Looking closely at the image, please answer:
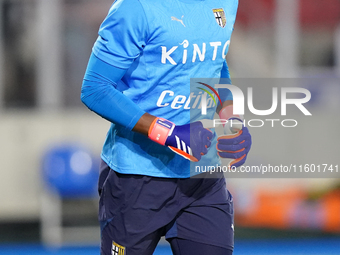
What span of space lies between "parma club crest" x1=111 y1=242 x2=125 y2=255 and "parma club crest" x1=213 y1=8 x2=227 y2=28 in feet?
2.73

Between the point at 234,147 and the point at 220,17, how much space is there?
1.50 feet

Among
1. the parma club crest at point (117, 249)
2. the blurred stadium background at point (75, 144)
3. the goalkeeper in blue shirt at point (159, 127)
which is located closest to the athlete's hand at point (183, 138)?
the goalkeeper in blue shirt at point (159, 127)

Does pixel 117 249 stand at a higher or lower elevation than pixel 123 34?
lower

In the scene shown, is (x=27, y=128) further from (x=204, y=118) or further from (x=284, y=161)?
(x=204, y=118)

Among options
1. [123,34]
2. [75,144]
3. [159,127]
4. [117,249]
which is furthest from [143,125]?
[75,144]

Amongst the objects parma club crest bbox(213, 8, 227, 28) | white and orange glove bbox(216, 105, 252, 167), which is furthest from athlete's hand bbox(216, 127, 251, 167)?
parma club crest bbox(213, 8, 227, 28)

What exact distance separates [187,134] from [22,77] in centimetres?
342

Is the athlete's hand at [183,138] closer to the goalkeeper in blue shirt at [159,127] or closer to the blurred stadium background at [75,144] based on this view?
the goalkeeper in blue shirt at [159,127]

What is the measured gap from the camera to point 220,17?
1.75 metres

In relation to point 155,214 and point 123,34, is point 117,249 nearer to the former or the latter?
point 155,214

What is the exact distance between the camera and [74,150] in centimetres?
407

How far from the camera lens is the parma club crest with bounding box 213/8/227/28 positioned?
1732 mm

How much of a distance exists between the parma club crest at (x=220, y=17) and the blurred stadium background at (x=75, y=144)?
250cm

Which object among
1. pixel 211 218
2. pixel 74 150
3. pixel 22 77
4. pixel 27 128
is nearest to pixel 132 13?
pixel 211 218
